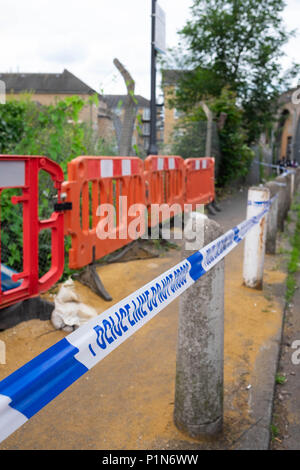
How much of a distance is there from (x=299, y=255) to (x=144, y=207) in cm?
291

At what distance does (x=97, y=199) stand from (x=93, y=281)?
0.85 metres

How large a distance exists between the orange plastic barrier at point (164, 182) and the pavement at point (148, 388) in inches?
72.4

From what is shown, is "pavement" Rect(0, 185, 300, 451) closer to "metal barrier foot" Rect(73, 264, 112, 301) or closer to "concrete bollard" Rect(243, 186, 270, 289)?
"metal barrier foot" Rect(73, 264, 112, 301)

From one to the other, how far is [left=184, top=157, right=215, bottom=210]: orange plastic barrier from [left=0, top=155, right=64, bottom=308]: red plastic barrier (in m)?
4.61

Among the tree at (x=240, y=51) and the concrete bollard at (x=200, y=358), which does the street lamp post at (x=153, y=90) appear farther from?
the tree at (x=240, y=51)

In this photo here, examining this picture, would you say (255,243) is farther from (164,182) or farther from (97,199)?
(164,182)

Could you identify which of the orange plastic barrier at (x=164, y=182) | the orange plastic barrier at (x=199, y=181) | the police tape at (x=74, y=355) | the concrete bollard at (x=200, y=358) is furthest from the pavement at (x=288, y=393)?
the orange plastic barrier at (x=199, y=181)

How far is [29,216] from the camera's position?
3660 millimetres

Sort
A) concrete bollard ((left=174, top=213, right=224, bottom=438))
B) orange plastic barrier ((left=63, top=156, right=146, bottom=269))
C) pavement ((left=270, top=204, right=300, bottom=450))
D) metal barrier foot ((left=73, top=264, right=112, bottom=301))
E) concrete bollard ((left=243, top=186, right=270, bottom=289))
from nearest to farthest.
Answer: concrete bollard ((left=174, top=213, right=224, bottom=438)) → pavement ((left=270, top=204, right=300, bottom=450)) → orange plastic barrier ((left=63, top=156, right=146, bottom=269)) → metal barrier foot ((left=73, top=264, right=112, bottom=301)) → concrete bollard ((left=243, top=186, right=270, bottom=289))

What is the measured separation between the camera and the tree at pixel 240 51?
70.6 ft

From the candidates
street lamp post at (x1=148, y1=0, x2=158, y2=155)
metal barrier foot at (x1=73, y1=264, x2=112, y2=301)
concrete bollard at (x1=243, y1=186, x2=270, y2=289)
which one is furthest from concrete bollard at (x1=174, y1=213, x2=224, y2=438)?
street lamp post at (x1=148, y1=0, x2=158, y2=155)

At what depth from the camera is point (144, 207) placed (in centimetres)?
611

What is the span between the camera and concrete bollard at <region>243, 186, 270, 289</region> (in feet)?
17.1
